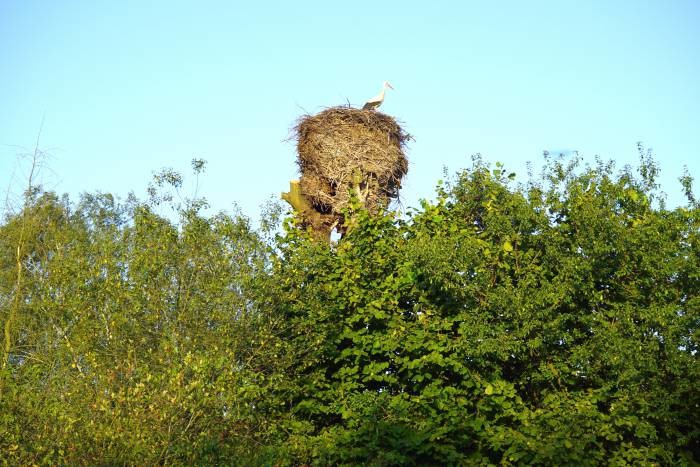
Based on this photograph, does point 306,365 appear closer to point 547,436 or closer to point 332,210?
point 547,436

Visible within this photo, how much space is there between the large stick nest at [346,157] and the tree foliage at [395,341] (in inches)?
116

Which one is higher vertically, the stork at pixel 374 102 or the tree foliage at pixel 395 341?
the stork at pixel 374 102

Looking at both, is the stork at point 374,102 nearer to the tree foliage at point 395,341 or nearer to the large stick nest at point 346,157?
the large stick nest at point 346,157

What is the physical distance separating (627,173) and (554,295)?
6525 mm

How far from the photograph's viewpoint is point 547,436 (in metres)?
12.8

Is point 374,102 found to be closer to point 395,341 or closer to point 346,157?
point 346,157

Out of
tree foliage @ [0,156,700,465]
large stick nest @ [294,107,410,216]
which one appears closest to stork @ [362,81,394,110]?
large stick nest @ [294,107,410,216]

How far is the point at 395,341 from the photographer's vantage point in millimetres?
14375

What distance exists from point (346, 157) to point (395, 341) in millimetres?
6185

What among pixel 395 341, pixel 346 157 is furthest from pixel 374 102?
pixel 395 341

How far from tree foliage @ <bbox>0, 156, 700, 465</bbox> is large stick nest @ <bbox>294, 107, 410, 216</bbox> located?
2.94 metres

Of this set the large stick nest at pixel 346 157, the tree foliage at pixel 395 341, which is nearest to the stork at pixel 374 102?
the large stick nest at pixel 346 157

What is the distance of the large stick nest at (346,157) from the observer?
19.0m

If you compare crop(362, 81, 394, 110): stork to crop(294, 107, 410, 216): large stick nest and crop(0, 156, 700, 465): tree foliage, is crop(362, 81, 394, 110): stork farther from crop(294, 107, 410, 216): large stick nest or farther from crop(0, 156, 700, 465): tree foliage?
crop(0, 156, 700, 465): tree foliage
